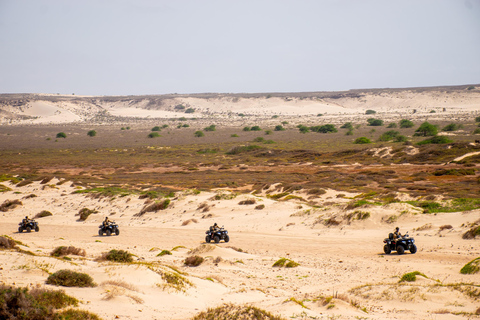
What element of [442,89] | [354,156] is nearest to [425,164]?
[354,156]

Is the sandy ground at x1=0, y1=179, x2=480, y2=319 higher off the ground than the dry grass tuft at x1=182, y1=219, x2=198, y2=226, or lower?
higher

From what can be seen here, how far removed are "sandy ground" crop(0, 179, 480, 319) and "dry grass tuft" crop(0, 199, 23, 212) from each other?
2.44 m

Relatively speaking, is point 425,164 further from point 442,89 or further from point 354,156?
point 442,89

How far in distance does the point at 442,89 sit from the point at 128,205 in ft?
617

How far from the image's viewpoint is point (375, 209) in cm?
2398

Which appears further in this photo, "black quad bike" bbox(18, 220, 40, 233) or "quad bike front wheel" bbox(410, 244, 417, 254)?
"black quad bike" bbox(18, 220, 40, 233)

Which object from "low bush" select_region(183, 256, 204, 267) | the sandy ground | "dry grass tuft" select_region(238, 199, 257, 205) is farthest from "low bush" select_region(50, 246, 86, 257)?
"dry grass tuft" select_region(238, 199, 257, 205)

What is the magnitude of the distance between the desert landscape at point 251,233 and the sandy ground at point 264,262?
0.21 feet

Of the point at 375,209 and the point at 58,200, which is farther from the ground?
the point at 375,209

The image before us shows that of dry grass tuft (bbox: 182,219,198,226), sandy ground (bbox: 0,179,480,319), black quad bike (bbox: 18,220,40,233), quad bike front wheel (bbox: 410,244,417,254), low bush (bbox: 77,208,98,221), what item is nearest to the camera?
sandy ground (bbox: 0,179,480,319)

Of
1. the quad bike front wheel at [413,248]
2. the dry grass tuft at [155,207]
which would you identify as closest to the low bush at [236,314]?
the quad bike front wheel at [413,248]

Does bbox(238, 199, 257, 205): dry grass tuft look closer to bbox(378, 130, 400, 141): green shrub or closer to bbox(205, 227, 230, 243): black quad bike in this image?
bbox(205, 227, 230, 243): black quad bike

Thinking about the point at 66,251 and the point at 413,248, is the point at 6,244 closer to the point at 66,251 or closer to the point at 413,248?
the point at 66,251

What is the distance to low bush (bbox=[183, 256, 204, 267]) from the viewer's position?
1617 cm
